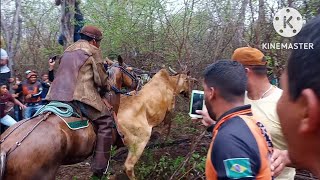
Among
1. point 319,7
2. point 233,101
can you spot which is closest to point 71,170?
point 319,7

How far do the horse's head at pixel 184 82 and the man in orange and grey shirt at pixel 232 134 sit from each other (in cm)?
419

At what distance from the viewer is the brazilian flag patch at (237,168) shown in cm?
185

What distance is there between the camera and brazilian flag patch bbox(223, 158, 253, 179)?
1.85m

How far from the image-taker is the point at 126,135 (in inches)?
231

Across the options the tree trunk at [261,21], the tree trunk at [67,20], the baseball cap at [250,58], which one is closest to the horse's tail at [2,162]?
the baseball cap at [250,58]

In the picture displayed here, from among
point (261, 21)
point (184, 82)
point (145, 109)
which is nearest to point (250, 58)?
point (261, 21)

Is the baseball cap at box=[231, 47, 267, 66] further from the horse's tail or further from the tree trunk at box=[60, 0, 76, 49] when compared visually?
the tree trunk at box=[60, 0, 76, 49]

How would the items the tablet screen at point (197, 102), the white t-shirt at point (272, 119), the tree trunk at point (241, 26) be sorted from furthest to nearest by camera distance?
the tree trunk at point (241, 26), the tablet screen at point (197, 102), the white t-shirt at point (272, 119)

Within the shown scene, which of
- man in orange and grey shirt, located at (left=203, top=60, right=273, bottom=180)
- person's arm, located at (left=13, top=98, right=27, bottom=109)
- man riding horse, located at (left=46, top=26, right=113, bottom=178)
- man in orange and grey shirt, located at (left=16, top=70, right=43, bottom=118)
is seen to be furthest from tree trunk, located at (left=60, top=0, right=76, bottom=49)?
man in orange and grey shirt, located at (left=203, top=60, right=273, bottom=180)

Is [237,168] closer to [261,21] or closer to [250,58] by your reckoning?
[250,58]

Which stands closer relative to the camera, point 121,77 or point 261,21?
point 261,21

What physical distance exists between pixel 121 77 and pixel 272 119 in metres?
3.77

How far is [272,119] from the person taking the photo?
276cm

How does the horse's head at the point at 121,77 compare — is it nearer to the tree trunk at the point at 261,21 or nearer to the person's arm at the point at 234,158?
the tree trunk at the point at 261,21
